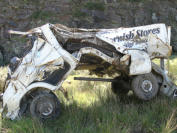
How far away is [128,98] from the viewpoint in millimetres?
5742

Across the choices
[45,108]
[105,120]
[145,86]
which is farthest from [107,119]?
[145,86]

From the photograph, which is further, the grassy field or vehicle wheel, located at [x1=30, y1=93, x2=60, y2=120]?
vehicle wheel, located at [x1=30, y1=93, x2=60, y2=120]

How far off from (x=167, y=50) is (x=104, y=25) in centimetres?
1697

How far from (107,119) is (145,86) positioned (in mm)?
1305

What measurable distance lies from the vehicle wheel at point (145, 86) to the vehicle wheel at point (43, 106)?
1.74 m

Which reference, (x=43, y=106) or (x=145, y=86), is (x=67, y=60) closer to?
(x=43, y=106)

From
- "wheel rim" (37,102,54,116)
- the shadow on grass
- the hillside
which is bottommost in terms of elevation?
the shadow on grass

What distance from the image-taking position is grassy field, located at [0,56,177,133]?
3877 millimetres

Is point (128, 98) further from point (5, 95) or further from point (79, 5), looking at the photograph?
point (79, 5)

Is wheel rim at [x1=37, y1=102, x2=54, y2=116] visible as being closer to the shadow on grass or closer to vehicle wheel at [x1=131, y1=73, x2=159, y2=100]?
the shadow on grass

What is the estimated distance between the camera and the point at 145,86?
4941 millimetres

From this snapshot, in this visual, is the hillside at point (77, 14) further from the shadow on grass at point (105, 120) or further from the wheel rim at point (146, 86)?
the wheel rim at point (146, 86)

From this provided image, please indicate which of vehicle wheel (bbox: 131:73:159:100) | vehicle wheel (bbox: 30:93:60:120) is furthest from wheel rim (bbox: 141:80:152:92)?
vehicle wheel (bbox: 30:93:60:120)

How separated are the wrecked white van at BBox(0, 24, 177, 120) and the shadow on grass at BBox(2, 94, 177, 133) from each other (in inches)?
9.6
